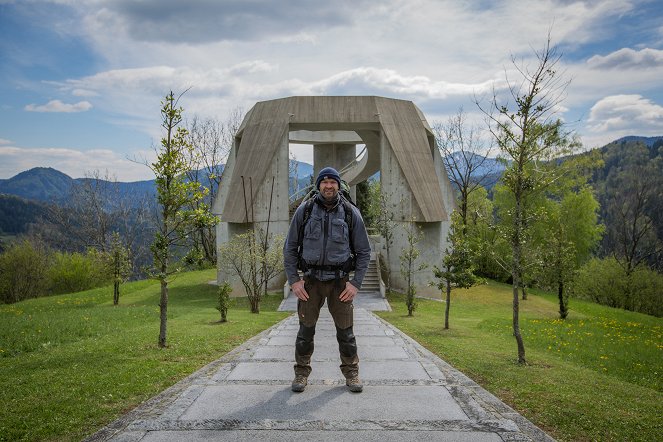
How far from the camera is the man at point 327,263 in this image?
4.89 meters

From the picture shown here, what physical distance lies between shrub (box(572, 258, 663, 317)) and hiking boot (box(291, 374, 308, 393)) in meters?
29.6

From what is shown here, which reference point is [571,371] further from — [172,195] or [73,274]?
[73,274]

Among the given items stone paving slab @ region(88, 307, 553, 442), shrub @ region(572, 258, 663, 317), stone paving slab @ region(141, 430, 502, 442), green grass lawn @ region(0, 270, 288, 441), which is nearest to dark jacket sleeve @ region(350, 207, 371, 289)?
stone paving slab @ region(88, 307, 553, 442)

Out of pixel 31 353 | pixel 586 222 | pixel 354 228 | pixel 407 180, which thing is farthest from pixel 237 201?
pixel 586 222

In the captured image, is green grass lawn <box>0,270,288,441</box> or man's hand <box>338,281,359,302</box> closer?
green grass lawn <box>0,270,288,441</box>

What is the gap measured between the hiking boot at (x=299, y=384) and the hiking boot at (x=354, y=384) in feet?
1.37

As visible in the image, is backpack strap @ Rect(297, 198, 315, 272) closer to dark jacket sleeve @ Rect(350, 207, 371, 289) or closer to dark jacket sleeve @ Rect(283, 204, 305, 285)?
dark jacket sleeve @ Rect(283, 204, 305, 285)

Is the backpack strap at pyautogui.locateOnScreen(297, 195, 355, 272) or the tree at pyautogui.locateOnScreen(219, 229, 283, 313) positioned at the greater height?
the backpack strap at pyautogui.locateOnScreen(297, 195, 355, 272)

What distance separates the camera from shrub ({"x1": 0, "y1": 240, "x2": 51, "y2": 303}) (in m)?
33.1

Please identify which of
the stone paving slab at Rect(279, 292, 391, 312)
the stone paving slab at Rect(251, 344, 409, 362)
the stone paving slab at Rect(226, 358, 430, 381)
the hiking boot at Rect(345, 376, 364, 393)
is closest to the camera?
the hiking boot at Rect(345, 376, 364, 393)

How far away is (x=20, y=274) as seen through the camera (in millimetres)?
33250

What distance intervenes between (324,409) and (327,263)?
136 centimetres

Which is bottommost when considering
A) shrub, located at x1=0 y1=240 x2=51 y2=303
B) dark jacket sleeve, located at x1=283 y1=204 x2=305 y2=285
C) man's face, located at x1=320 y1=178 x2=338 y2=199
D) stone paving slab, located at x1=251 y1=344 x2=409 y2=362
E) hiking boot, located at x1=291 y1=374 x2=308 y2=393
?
shrub, located at x1=0 y1=240 x2=51 y2=303

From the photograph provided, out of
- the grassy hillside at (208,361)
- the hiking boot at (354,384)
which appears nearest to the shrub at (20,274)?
the grassy hillside at (208,361)
